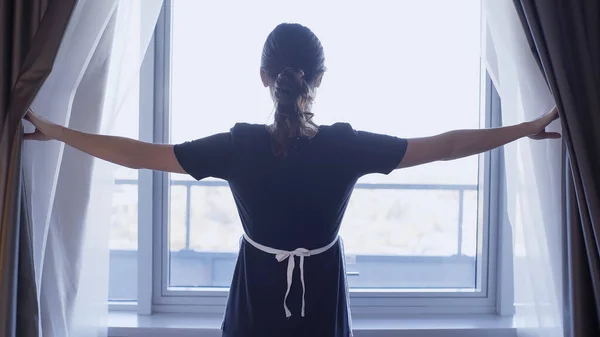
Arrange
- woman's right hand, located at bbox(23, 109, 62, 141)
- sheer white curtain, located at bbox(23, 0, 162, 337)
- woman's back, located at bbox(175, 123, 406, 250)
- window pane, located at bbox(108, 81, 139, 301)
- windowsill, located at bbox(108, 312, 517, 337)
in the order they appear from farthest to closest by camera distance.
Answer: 1. window pane, located at bbox(108, 81, 139, 301)
2. windowsill, located at bbox(108, 312, 517, 337)
3. sheer white curtain, located at bbox(23, 0, 162, 337)
4. woman's right hand, located at bbox(23, 109, 62, 141)
5. woman's back, located at bbox(175, 123, 406, 250)

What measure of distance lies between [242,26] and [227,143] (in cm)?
86

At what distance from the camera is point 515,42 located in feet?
5.17

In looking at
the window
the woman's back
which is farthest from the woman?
the window

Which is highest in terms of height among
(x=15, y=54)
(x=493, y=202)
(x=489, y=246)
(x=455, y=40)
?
(x=455, y=40)

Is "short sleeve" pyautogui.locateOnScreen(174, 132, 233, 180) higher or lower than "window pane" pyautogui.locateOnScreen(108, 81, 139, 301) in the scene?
higher

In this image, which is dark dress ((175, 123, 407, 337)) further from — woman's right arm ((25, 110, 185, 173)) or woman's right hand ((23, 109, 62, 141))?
woman's right hand ((23, 109, 62, 141))

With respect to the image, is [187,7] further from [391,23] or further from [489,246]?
[489,246]

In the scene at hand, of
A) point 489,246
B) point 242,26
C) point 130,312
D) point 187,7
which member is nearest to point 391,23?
point 242,26

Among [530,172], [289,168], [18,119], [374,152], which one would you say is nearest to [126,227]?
[18,119]

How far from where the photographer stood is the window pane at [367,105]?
2031 mm

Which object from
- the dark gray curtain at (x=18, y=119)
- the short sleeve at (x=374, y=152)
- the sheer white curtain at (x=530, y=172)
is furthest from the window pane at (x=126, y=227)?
the sheer white curtain at (x=530, y=172)

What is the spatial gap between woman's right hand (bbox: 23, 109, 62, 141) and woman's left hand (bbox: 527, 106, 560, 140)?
119cm

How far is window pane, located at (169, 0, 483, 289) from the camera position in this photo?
2.03 m

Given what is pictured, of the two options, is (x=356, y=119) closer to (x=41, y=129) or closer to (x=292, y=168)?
(x=292, y=168)
